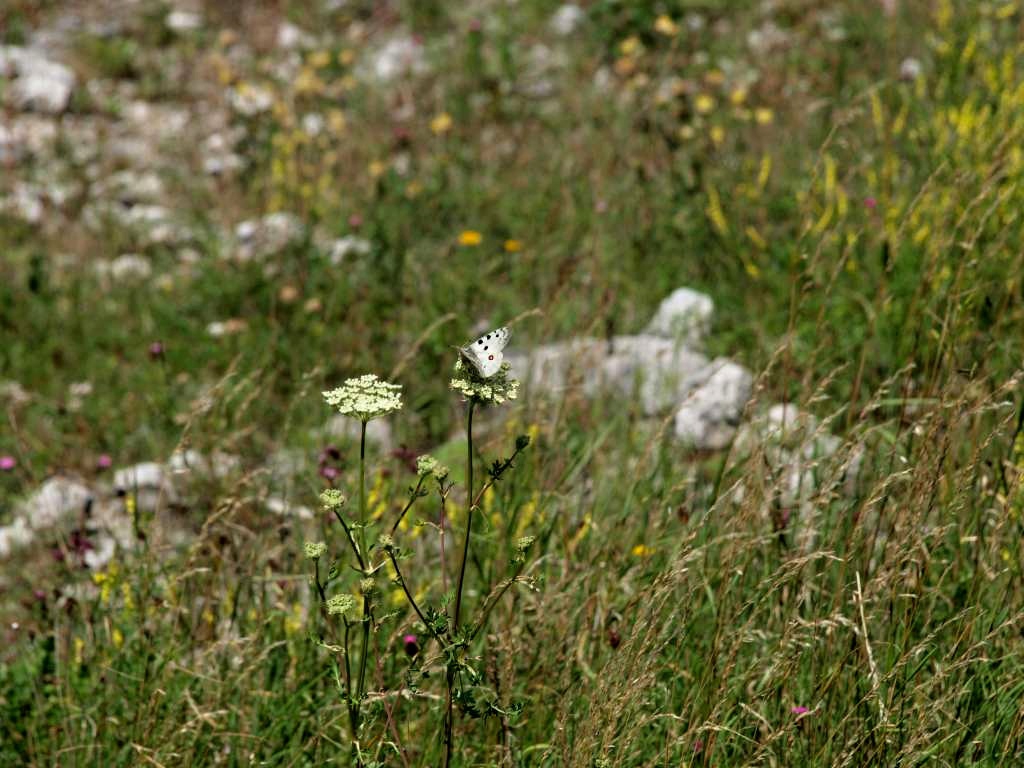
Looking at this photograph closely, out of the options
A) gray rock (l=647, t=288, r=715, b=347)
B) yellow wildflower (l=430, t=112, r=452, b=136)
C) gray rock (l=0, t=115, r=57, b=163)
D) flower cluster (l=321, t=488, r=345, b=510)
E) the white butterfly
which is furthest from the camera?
gray rock (l=0, t=115, r=57, b=163)

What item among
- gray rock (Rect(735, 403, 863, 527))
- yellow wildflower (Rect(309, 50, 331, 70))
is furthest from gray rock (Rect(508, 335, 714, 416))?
yellow wildflower (Rect(309, 50, 331, 70))

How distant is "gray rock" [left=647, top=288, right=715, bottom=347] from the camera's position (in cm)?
418

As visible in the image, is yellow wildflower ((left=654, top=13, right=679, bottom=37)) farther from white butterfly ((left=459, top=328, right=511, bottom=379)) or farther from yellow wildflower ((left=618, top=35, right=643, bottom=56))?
white butterfly ((left=459, top=328, right=511, bottom=379))

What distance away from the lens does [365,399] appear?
177 centimetres

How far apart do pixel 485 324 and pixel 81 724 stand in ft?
8.13

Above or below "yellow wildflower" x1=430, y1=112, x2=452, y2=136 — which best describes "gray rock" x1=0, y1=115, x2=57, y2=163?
below

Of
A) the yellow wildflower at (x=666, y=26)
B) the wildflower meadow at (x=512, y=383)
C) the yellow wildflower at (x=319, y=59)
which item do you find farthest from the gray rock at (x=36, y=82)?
the yellow wildflower at (x=666, y=26)

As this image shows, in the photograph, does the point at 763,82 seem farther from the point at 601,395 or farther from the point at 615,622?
the point at 615,622

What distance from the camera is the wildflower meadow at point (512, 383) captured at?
217 centimetres

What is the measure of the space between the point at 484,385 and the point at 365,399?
191 millimetres

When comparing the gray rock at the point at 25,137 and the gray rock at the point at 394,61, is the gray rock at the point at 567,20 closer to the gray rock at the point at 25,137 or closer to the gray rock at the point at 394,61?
the gray rock at the point at 394,61

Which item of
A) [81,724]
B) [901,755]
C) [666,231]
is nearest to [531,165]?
[666,231]

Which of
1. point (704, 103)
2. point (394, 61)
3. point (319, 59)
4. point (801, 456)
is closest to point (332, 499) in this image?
point (801, 456)

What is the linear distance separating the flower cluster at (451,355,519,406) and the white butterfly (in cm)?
3
